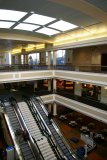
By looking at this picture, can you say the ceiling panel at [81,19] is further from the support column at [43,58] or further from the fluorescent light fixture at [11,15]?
the support column at [43,58]

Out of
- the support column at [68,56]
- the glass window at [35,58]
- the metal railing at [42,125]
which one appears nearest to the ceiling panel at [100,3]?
the metal railing at [42,125]

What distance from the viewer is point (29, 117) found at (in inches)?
685

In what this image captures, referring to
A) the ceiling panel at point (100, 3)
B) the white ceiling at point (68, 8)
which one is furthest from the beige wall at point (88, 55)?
the ceiling panel at point (100, 3)

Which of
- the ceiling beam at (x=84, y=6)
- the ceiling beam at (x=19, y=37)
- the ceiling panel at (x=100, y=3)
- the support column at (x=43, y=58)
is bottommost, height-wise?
the support column at (x=43, y=58)

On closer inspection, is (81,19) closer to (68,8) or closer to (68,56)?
(68,8)

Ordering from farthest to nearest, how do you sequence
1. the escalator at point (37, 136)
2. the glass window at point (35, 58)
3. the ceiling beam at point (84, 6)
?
the glass window at point (35, 58) < the escalator at point (37, 136) < the ceiling beam at point (84, 6)

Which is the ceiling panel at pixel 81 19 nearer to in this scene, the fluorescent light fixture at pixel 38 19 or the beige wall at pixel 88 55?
the fluorescent light fixture at pixel 38 19

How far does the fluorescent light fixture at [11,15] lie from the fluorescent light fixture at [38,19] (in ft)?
2.66

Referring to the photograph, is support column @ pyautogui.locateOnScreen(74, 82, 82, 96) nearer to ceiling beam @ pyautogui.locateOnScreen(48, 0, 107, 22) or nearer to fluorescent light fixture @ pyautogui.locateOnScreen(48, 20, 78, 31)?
fluorescent light fixture @ pyautogui.locateOnScreen(48, 20, 78, 31)

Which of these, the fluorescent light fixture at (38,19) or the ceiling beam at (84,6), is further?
the fluorescent light fixture at (38,19)

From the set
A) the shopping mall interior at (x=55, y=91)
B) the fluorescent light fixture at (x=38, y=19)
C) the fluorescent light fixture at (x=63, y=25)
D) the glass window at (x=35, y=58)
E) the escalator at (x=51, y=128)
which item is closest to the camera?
the shopping mall interior at (x=55, y=91)

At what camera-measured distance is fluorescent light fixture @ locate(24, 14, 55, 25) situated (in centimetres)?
1358

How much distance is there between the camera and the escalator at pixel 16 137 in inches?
522

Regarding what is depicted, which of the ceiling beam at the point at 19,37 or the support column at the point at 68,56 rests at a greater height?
the ceiling beam at the point at 19,37
